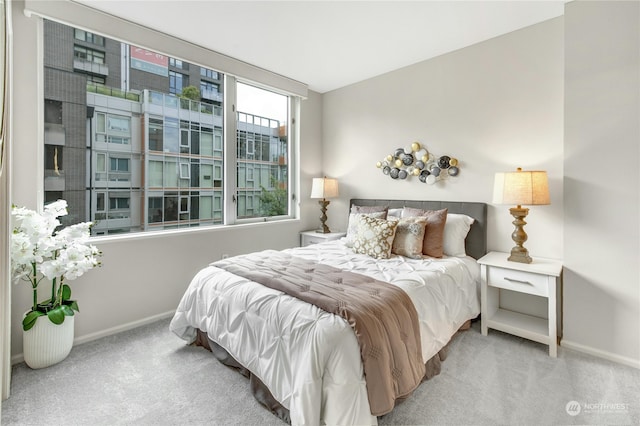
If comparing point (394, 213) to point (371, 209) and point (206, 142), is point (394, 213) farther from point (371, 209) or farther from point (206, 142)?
point (206, 142)

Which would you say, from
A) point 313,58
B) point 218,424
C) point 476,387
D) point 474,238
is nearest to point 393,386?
point 476,387

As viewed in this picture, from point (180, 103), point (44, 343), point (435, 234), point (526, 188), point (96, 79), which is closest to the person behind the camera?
point (44, 343)

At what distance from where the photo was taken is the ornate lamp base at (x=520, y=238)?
2441 mm

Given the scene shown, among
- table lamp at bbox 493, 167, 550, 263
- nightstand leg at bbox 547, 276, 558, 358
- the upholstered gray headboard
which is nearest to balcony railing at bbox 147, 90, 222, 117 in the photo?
the upholstered gray headboard

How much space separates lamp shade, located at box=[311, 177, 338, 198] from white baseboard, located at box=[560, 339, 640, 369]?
268 cm

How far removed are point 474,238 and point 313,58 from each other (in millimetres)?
2481

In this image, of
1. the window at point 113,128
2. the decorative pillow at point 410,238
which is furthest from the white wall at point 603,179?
the window at point 113,128

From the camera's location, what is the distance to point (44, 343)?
2.06 meters

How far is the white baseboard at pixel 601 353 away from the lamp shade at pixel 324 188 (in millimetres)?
2678

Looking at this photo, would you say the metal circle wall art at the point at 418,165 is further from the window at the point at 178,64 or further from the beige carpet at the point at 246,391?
the window at the point at 178,64

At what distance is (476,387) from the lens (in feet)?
6.10

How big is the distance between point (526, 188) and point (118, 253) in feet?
11.0

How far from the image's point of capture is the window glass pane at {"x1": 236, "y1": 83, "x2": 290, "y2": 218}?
3.62 m

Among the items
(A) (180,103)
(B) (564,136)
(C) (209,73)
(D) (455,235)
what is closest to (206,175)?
(A) (180,103)
